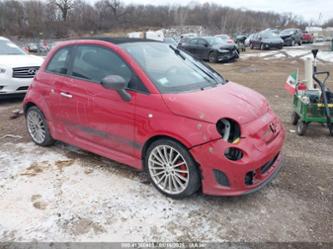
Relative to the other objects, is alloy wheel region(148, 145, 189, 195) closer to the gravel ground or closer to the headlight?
the gravel ground

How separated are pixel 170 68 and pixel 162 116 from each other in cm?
84

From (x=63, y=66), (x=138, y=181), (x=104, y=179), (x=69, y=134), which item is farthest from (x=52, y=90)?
(x=138, y=181)

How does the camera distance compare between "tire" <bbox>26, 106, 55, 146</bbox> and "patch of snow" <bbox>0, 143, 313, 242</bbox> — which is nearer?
"patch of snow" <bbox>0, 143, 313, 242</bbox>

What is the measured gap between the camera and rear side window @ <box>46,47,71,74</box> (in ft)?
13.8

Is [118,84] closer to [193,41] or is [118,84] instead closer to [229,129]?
[229,129]

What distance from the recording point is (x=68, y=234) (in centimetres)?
280

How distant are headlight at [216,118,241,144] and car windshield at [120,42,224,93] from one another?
2.04ft

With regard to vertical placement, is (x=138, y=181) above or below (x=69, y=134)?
below

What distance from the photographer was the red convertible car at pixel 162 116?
9.82ft

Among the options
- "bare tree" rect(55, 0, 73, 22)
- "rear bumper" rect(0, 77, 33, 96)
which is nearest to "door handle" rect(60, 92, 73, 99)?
"rear bumper" rect(0, 77, 33, 96)

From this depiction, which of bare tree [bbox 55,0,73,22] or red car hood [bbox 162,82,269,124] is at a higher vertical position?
bare tree [bbox 55,0,73,22]

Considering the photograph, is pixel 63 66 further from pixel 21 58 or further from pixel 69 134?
pixel 21 58

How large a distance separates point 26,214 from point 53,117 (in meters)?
1.61

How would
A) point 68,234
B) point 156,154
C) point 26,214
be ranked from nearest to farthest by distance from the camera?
point 68,234 < point 26,214 < point 156,154
